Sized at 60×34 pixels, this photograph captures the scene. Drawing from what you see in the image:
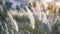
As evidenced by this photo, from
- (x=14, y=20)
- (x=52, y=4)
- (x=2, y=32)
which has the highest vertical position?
(x=52, y=4)

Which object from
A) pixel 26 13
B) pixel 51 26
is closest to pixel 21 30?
pixel 26 13

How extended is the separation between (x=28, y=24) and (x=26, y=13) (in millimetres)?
100

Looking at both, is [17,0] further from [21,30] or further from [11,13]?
[21,30]

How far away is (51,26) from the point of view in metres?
1.22

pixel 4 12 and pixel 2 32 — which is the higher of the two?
pixel 4 12

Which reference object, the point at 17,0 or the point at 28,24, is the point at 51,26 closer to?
the point at 28,24

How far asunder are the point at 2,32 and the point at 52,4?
1.70ft

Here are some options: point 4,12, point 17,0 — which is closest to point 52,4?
point 17,0

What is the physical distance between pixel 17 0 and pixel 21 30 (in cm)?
27

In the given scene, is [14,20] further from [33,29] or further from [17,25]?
[33,29]

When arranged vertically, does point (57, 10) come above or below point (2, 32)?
above

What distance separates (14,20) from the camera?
4.06 feet

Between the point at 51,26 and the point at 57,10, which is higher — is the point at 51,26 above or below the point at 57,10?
below

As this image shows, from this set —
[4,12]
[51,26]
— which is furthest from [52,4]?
[4,12]
